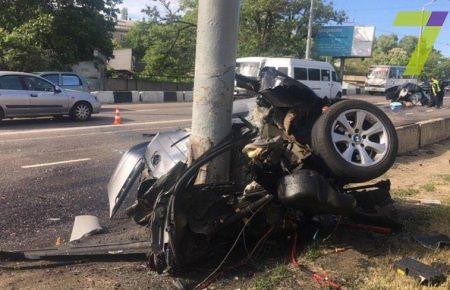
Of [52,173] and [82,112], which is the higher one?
[82,112]

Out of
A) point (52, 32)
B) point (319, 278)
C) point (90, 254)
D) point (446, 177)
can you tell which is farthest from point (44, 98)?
point (52, 32)

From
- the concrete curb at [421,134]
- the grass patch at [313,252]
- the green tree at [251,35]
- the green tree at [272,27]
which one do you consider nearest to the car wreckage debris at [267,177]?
the grass patch at [313,252]

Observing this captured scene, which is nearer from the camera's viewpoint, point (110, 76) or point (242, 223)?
point (242, 223)

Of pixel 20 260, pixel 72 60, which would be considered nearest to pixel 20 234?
pixel 20 260

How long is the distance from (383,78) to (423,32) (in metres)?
5.22

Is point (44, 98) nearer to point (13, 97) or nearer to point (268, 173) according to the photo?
point (13, 97)

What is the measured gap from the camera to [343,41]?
42.6 meters

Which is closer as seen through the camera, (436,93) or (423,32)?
(436,93)

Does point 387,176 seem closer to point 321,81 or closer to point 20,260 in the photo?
point 20,260

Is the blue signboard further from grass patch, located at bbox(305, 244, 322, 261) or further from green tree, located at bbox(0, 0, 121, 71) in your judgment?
grass patch, located at bbox(305, 244, 322, 261)

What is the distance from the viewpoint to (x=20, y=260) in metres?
4.07

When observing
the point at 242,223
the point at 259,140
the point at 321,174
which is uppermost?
the point at 259,140

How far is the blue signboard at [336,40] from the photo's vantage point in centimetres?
4259

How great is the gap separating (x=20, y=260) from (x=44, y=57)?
21.7 m
